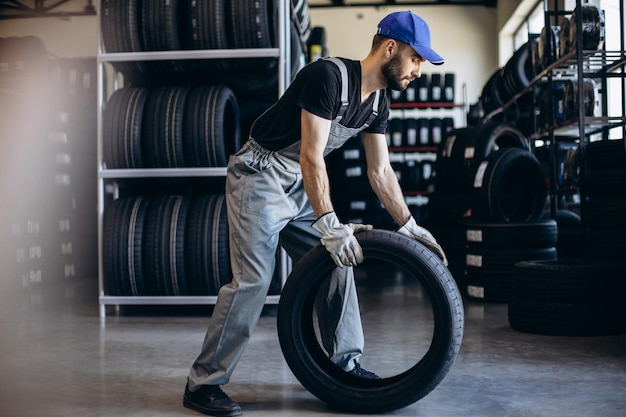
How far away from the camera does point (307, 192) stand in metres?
2.89

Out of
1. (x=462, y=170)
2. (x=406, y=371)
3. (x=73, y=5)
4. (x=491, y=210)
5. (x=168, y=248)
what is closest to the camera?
(x=406, y=371)

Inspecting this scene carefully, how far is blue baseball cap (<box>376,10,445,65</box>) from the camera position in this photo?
113 inches

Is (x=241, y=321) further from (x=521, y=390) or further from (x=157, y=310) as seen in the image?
(x=157, y=310)

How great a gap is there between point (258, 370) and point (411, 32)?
1888 millimetres

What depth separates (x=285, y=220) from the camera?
3141 millimetres

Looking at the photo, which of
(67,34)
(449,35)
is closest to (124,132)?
(449,35)

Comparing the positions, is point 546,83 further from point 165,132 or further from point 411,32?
point 411,32

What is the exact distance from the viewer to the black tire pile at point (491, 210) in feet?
20.4

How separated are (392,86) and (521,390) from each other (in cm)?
148

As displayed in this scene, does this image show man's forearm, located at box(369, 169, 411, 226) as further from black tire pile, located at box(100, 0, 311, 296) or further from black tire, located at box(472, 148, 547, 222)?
black tire, located at box(472, 148, 547, 222)

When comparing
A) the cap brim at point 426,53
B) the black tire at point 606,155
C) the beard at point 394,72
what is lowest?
the black tire at point 606,155

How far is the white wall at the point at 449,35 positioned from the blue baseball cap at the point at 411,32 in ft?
39.4

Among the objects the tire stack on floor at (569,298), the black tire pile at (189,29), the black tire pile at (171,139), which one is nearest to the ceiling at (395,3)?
the black tire pile at (189,29)

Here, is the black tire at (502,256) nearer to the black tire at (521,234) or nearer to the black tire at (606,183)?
the black tire at (521,234)
